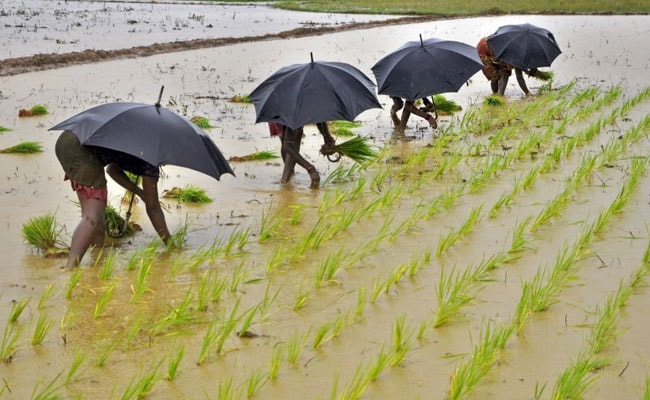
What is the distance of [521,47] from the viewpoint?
36.5 ft

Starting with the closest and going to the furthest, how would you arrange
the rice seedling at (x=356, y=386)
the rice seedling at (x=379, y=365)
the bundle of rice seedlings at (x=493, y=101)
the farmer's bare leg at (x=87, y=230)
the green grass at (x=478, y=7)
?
the rice seedling at (x=356, y=386) < the rice seedling at (x=379, y=365) < the farmer's bare leg at (x=87, y=230) < the bundle of rice seedlings at (x=493, y=101) < the green grass at (x=478, y=7)

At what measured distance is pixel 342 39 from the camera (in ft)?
59.7

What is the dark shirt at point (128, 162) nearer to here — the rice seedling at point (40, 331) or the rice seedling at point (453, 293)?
the rice seedling at point (40, 331)

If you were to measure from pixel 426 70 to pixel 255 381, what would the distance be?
5.54m

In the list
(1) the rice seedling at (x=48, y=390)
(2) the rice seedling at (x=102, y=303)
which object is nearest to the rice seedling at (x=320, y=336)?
(2) the rice seedling at (x=102, y=303)

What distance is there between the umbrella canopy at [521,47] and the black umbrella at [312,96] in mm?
4627

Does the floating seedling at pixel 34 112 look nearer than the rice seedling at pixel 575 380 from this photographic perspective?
No

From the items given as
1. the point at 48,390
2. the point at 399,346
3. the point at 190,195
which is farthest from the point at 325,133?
the point at 48,390

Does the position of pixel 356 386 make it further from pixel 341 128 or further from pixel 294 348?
pixel 341 128

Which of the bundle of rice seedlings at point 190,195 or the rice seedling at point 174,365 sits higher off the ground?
the rice seedling at point 174,365

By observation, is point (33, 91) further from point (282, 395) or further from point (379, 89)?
point (282, 395)

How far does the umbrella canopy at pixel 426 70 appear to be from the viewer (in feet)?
28.1

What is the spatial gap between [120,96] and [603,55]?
28.1ft

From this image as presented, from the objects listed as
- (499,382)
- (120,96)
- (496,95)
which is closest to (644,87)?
(496,95)
